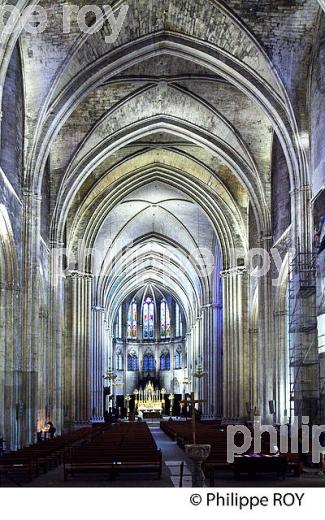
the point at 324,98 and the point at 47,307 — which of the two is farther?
the point at 47,307

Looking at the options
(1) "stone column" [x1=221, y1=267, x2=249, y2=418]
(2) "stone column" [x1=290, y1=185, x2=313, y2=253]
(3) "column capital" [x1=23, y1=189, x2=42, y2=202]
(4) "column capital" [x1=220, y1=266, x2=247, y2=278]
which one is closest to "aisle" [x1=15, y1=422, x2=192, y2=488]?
(2) "stone column" [x1=290, y1=185, x2=313, y2=253]

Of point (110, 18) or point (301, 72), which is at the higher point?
point (110, 18)

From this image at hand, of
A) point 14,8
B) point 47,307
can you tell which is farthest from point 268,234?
point 14,8

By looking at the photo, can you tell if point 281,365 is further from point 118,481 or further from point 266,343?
point 118,481

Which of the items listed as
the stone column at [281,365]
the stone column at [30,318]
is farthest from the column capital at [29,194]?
Answer: the stone column at [281,365]

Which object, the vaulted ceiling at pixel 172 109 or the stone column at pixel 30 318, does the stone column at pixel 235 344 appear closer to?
the vaulted ceiling at pixel 172 109

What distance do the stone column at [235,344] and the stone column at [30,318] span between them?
16.8 metres

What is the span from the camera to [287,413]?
31.2 m

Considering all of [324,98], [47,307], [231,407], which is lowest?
[231,407]

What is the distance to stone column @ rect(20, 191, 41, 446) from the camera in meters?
26.8

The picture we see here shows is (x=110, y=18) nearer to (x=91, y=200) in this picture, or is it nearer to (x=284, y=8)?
(x=284, y=8)

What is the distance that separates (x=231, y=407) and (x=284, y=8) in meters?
24.3

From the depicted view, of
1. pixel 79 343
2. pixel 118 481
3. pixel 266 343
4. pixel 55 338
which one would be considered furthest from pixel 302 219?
pixel 79 343

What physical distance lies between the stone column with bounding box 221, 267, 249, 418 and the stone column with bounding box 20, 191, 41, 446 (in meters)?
16.8
